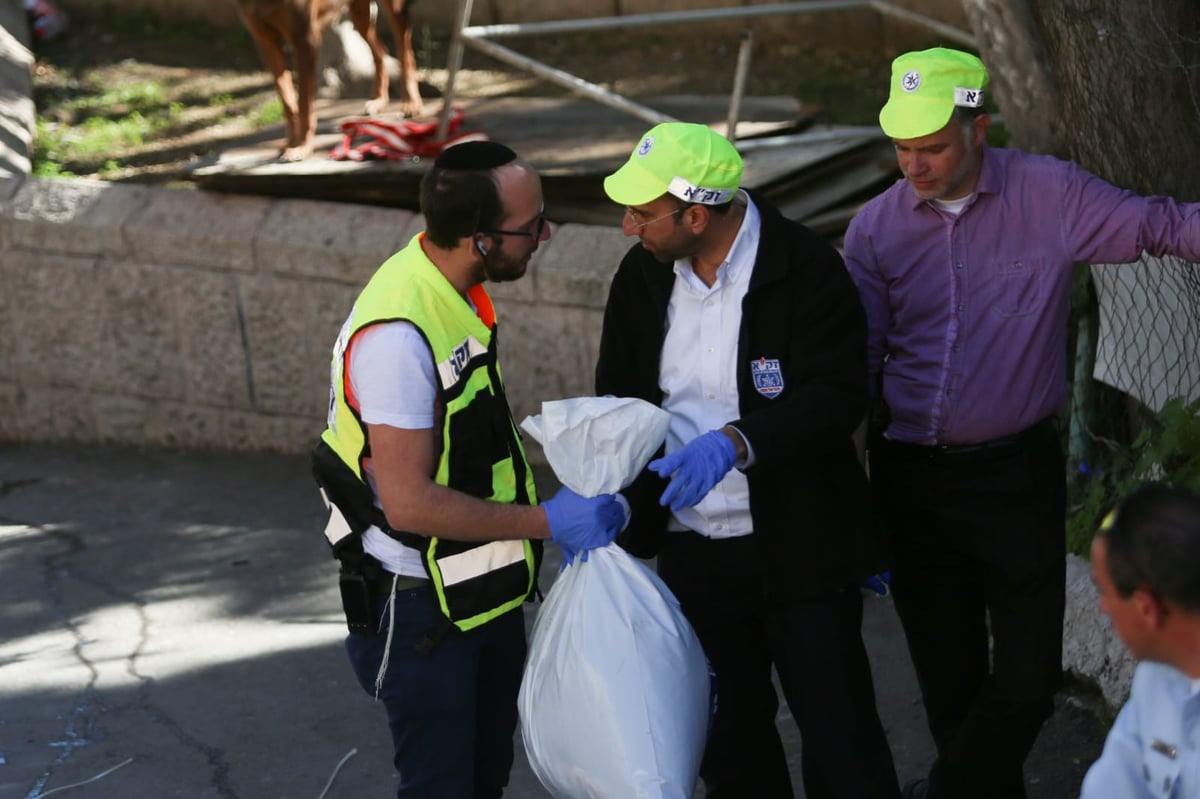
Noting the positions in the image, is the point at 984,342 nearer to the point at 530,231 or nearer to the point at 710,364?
the point at 710,364

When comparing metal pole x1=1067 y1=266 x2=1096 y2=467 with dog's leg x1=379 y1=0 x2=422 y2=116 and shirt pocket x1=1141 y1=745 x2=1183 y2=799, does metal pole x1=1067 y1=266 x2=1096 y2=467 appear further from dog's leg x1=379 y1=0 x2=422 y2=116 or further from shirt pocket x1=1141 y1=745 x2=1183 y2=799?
dog's leg x1=379 y1=0 x2=422 y2=116

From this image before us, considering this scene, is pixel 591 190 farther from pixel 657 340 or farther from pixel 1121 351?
pixel 657 340

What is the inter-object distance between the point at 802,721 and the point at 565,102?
538 centimetres

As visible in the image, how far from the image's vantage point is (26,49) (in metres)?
9.42

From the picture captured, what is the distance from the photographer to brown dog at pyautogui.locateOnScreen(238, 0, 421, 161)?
684 cm

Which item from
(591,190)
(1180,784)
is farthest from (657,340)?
(591,190)

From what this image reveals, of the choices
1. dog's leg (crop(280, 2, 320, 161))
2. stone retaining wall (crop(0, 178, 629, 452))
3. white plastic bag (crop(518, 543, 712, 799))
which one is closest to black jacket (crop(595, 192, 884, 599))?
white plastic bag (crop(518, 543, 712, 799))

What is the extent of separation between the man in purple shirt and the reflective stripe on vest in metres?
0.96

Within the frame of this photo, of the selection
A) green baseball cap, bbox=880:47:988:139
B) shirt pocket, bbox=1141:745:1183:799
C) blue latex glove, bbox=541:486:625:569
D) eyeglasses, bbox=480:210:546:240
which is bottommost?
shirt pocket, bbox=1141:745:1183:799

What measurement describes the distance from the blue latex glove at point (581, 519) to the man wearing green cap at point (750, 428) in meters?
0.11

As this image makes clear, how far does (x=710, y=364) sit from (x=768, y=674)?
2.45 ft

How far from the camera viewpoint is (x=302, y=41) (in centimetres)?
688

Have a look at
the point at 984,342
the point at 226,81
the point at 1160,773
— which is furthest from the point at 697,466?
the point at 226,81

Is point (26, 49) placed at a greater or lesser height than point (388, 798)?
greater
